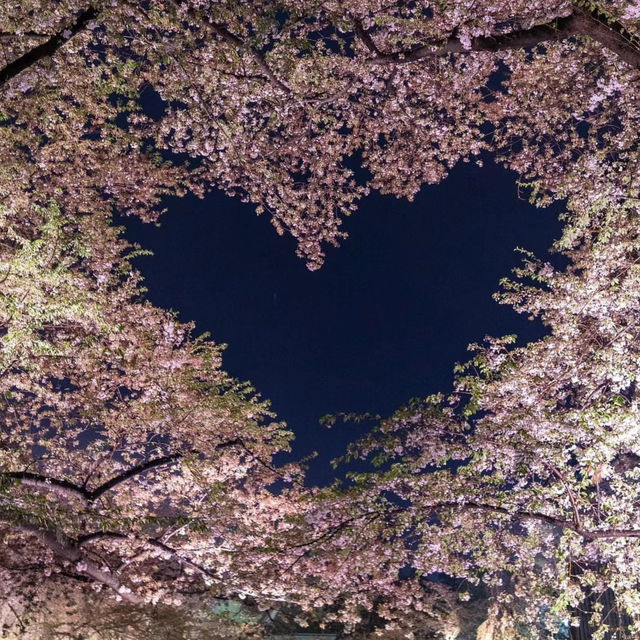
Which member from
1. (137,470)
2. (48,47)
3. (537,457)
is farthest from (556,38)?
(137,470)

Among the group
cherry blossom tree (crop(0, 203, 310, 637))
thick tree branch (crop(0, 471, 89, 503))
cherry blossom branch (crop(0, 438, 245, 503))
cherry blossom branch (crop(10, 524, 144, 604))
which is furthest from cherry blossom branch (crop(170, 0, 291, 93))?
cherry blossom branch (crop(10, 524, 144, 604))

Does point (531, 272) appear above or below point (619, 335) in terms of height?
above

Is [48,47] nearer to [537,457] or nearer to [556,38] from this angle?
[556,38]

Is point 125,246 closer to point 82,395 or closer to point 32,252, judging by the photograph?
point 82,395

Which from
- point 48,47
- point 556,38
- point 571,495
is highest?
point 48,47

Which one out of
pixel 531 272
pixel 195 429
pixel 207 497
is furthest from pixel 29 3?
pixel 207 497

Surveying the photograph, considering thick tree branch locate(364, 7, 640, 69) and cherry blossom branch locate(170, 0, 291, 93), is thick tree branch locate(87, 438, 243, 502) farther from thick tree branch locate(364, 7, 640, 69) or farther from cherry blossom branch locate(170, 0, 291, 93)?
thick tree branch locate(364, 7, 640, 69)
